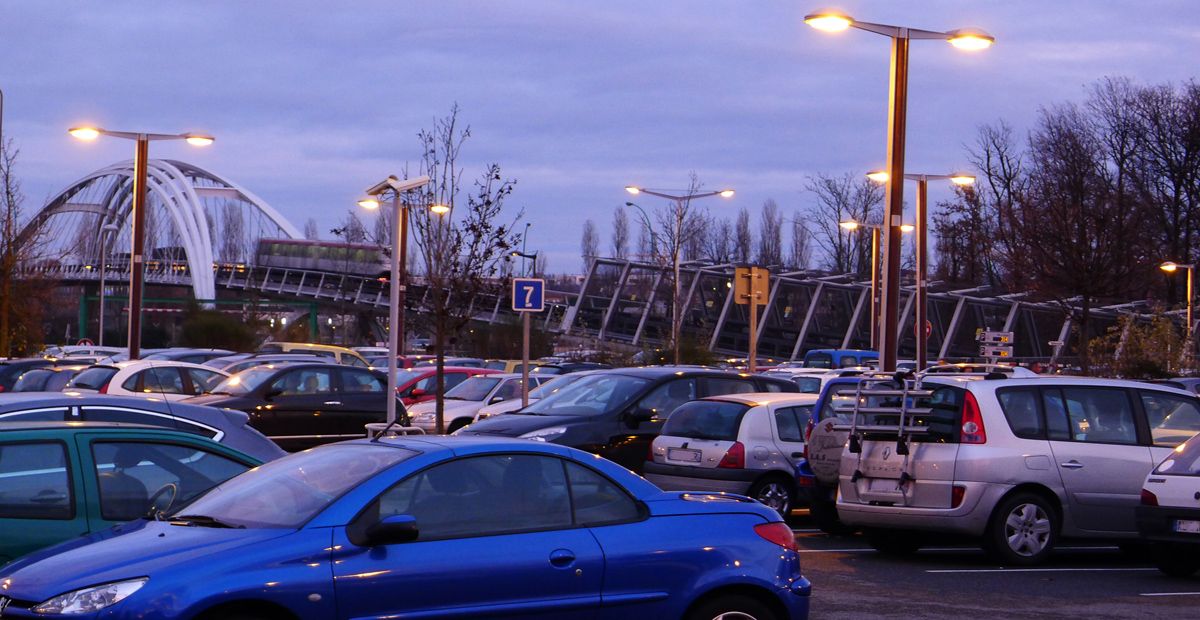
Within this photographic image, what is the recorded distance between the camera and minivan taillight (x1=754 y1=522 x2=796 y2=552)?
266 inches

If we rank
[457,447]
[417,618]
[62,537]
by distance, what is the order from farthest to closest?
[62,537], [457,447], [417,618]

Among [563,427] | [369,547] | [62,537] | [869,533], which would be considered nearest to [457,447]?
[369,547]

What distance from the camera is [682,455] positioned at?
44.5ft

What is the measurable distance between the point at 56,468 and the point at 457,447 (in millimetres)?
2403

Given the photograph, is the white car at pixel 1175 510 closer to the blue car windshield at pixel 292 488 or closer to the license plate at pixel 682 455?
the license plate at pixel 682 455

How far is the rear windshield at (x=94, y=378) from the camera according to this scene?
1986 centimetres

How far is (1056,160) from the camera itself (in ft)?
186

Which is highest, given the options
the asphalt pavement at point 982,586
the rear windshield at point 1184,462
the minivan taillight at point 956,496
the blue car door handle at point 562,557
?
the rear windshield at point 1184,462

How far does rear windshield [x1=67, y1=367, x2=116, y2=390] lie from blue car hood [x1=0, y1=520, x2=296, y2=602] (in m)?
14.7

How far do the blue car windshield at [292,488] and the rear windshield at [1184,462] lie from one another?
7.18 meters

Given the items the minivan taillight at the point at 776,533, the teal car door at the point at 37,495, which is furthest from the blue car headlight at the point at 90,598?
the minivan taillight at the point at 776,533

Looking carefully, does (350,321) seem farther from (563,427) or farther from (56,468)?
(56,468)

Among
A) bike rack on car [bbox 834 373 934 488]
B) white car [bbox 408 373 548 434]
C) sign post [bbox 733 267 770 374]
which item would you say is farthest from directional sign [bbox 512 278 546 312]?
bike rack on car [bbox 834 373 934 488]

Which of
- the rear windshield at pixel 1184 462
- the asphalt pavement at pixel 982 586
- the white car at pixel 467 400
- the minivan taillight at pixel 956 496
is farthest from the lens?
the white car at pixel 467 400
